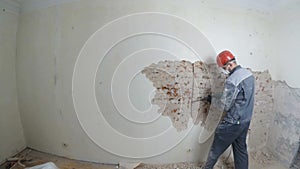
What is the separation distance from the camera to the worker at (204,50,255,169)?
5.32 ft

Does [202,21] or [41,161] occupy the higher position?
[202,21]

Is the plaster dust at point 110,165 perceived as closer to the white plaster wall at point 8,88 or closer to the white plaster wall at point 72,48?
the white plaster wall at point 72,48

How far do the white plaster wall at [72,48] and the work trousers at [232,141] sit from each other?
34cm

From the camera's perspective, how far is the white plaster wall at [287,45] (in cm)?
187

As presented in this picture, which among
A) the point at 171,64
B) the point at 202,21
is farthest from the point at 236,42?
the point at 171,64

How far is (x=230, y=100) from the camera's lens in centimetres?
164

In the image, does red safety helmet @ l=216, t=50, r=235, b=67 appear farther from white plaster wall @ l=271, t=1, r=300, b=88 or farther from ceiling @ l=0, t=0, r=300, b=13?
white plaster wall @ l=271, t=1, r=300, b=88

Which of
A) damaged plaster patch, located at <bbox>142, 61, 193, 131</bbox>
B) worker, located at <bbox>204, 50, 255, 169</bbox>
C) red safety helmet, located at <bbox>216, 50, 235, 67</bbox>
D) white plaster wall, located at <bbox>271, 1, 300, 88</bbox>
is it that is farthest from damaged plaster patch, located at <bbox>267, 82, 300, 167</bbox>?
damaged plaster patch, located at <bbox>142, 61, 193, 131</bbox>

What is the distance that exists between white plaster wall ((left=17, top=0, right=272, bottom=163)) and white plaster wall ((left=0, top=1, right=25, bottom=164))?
0.08 meters

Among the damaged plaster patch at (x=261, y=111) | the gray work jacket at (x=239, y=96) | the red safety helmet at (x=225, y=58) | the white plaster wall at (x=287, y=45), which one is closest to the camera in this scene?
the gray work jacket at (x=239, y=96)

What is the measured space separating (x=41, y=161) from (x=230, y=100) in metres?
2.33

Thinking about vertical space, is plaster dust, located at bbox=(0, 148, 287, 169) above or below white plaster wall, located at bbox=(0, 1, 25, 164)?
below

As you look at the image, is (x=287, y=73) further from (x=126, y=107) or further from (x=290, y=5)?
(x=126, y=107)

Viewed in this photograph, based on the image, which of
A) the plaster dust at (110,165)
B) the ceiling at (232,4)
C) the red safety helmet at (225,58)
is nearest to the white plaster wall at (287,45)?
the ceiling at (232,4)
